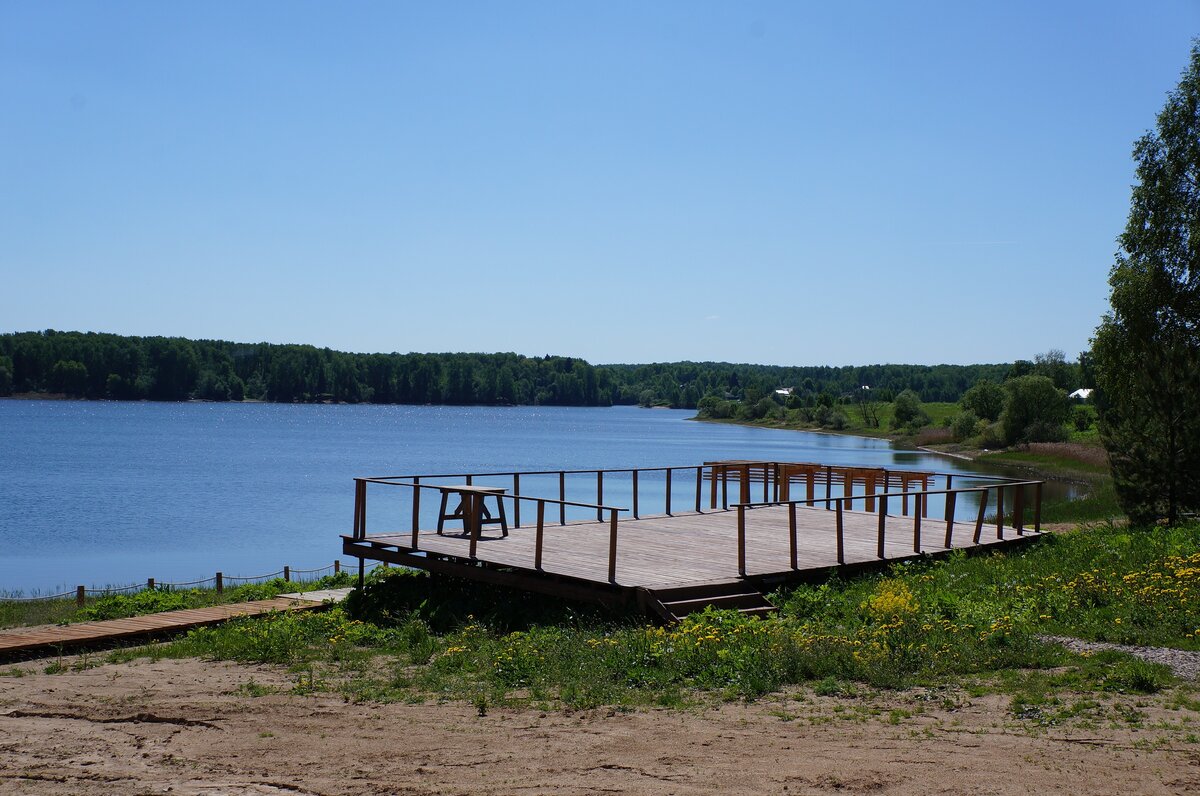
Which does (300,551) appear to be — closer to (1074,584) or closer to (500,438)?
(1074,584)

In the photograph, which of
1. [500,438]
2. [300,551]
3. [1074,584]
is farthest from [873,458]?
[1074,584]

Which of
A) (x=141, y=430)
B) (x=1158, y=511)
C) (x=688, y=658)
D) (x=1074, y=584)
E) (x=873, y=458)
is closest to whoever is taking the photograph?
(x=688, y=658)

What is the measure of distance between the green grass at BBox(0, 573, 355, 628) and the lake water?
625 cm

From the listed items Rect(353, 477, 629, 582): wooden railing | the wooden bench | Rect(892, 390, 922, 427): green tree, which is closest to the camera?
Rect(353, 477, 629, 582): wooden railing

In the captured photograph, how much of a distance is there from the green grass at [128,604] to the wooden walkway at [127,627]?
1615 mm

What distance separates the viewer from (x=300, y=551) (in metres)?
33.2

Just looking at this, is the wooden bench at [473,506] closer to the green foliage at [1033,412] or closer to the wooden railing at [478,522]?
the wooden railing at [478,522]

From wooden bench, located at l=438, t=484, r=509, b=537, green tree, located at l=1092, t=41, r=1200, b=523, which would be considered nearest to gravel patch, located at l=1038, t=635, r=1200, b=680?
wooden bench, located at l=438, t=484, r=509, b=537

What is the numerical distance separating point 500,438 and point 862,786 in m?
106

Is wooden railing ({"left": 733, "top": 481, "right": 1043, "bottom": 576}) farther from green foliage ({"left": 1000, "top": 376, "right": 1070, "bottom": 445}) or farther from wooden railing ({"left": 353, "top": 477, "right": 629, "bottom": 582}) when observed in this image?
green foliage ({"left": 1000, "top": 376, "right": 1070, "bottom": 445})

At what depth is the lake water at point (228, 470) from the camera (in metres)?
32.2

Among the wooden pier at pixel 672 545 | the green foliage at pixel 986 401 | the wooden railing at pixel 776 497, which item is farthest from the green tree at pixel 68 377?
the wooden pier at pixel 672 545

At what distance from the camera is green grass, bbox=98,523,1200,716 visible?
29.8ft

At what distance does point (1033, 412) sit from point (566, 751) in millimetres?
77818
